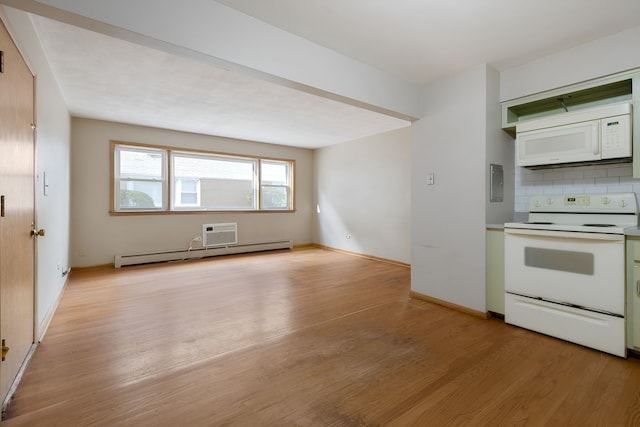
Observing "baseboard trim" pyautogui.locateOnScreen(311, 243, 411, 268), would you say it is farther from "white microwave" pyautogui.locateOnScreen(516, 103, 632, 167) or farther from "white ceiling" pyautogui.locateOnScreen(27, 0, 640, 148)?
"white microwave" pyautogui.locateOnScreen(516, 103, 632, 167)

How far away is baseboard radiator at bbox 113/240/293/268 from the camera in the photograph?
514cm

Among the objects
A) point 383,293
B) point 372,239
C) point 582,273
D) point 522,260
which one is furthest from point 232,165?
point 582,273

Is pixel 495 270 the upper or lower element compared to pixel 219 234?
lower

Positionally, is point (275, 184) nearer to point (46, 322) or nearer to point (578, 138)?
point (46, 322)

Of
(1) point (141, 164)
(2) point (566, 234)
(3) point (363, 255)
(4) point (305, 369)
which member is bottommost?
(4) point (305, 369)

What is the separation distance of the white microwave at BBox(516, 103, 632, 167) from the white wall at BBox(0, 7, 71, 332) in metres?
3.81

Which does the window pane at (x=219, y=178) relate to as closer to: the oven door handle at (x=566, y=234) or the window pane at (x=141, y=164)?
the window pane at (x=141, y=164)

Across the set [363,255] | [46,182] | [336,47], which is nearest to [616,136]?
[336,47]

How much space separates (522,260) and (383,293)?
1.57 metres

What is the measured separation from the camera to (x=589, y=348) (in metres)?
2.25

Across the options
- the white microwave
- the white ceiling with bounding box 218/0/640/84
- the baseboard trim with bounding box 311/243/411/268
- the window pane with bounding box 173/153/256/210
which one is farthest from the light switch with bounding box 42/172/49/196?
the baseboard trim with bounding box 311/243/411/268

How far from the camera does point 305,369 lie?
78.2 inches

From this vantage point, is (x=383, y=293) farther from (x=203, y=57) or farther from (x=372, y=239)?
(x=203, y=57)

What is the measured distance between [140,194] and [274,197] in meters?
2.70
